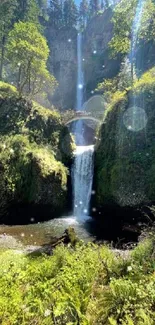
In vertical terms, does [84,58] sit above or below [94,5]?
below

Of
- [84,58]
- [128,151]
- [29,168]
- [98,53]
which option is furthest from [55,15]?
A: [29,168]

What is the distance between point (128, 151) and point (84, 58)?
144ft

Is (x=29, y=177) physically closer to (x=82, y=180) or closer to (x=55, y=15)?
(x=82, y=180)

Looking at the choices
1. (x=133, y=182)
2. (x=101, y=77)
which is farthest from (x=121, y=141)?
(x=101, y=77)

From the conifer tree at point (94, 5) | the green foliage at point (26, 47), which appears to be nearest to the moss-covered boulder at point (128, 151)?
the green foliage at point (26, 47)

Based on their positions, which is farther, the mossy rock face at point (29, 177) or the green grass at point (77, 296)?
the mossy rock face at point (29, 177)

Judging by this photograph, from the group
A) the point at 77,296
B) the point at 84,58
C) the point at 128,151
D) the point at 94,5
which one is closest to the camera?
the point at 77,296

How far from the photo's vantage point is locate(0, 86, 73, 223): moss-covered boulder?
56.9ft

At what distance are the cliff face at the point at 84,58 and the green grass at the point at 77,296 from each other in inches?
1819

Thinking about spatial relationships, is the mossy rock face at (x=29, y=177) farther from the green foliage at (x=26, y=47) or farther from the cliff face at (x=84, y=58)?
the cliff face at (x=84, y=58)

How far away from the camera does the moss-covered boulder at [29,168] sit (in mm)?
17328

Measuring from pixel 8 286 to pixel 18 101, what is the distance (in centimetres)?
1952

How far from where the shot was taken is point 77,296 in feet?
13.3

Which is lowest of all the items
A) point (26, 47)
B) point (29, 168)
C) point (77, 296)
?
point (77, 296)
